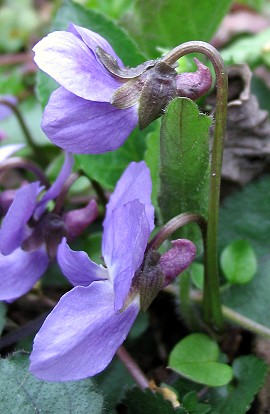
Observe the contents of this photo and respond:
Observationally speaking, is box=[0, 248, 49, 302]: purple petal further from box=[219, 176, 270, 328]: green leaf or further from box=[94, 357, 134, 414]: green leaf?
box=[219, 176, 270, 328]: green leaf

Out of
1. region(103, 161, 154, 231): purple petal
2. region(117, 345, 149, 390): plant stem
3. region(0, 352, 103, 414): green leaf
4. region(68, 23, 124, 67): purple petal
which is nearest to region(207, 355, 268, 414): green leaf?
region(117, 345, 149, 390): plant stem

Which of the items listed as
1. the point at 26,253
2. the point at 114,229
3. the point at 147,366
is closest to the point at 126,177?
the point at 114,229

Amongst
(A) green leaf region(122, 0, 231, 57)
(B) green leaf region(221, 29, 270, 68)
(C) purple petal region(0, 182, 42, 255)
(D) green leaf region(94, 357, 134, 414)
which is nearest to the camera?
(C) purple petal region(0, 182, 42, 255)

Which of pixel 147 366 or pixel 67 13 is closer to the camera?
pixel 147 366

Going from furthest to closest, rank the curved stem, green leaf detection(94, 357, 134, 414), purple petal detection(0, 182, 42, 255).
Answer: green leaf detection(94, 357, 134, 414) < purple petal detection(0, 182, 42, 255) < the curved stem

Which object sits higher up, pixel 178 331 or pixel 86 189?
pixel 86 189

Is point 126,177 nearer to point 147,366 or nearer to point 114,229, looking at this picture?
point 114,229

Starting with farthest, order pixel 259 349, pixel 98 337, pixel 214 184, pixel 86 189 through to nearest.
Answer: pixel 86 189
pixel 259 349
pixel 214 184
pixel 98 337
